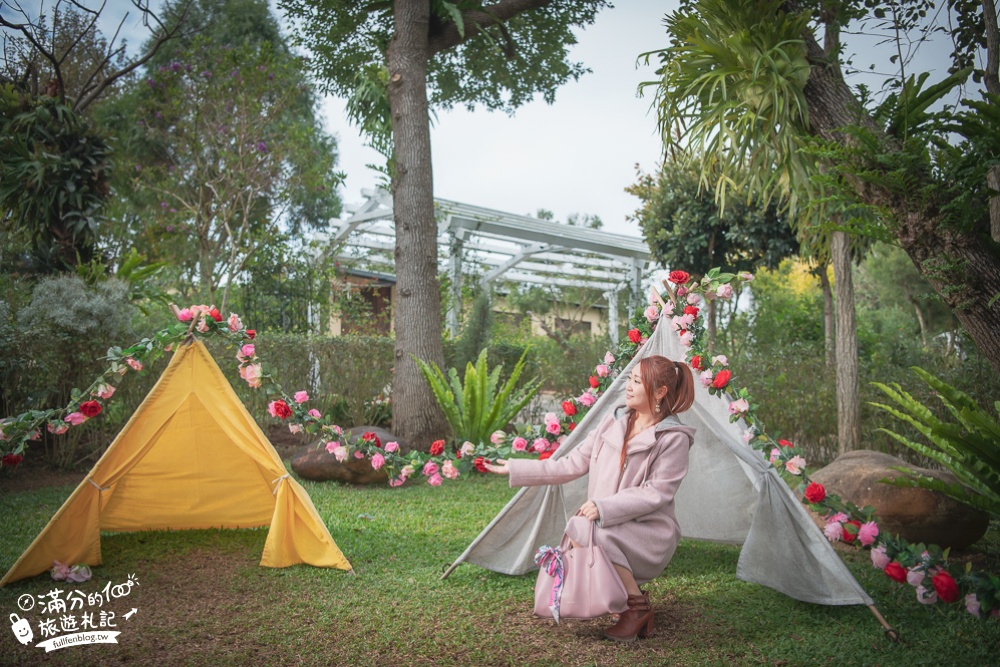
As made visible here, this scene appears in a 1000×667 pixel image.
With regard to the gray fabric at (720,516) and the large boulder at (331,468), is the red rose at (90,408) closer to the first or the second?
the gray fabric at (720,516)

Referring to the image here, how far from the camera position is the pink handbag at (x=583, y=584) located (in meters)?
2.62

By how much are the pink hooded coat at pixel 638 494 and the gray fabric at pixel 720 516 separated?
1.31ft

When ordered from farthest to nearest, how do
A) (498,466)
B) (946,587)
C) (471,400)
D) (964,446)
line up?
(471,400), (498,466), (964,446), (946,587)

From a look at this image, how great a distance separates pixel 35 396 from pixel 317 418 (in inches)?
132

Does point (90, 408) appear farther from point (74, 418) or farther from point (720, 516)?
point (720, 516)

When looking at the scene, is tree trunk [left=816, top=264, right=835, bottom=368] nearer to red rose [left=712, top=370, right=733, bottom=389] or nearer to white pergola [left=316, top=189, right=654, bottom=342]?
white pergola [left=316, top=189, right=654, bottom=342]

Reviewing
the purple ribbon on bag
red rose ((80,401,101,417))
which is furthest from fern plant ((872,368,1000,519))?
red rose ((80,401,101,417))

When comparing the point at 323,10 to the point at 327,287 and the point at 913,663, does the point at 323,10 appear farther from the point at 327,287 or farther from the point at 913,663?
the point at 913,663

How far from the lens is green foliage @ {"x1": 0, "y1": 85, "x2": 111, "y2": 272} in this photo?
21.4ft

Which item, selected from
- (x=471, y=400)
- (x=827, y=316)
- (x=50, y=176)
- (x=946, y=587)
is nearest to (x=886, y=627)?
(x=946, y=587)

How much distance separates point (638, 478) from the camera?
111 inches

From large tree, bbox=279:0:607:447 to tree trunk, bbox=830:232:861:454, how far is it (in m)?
3.72

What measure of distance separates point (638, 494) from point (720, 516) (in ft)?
4.58

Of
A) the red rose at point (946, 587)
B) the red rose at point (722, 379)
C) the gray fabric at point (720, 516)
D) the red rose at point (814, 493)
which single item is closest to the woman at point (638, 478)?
the red rose at point (722, 379)
